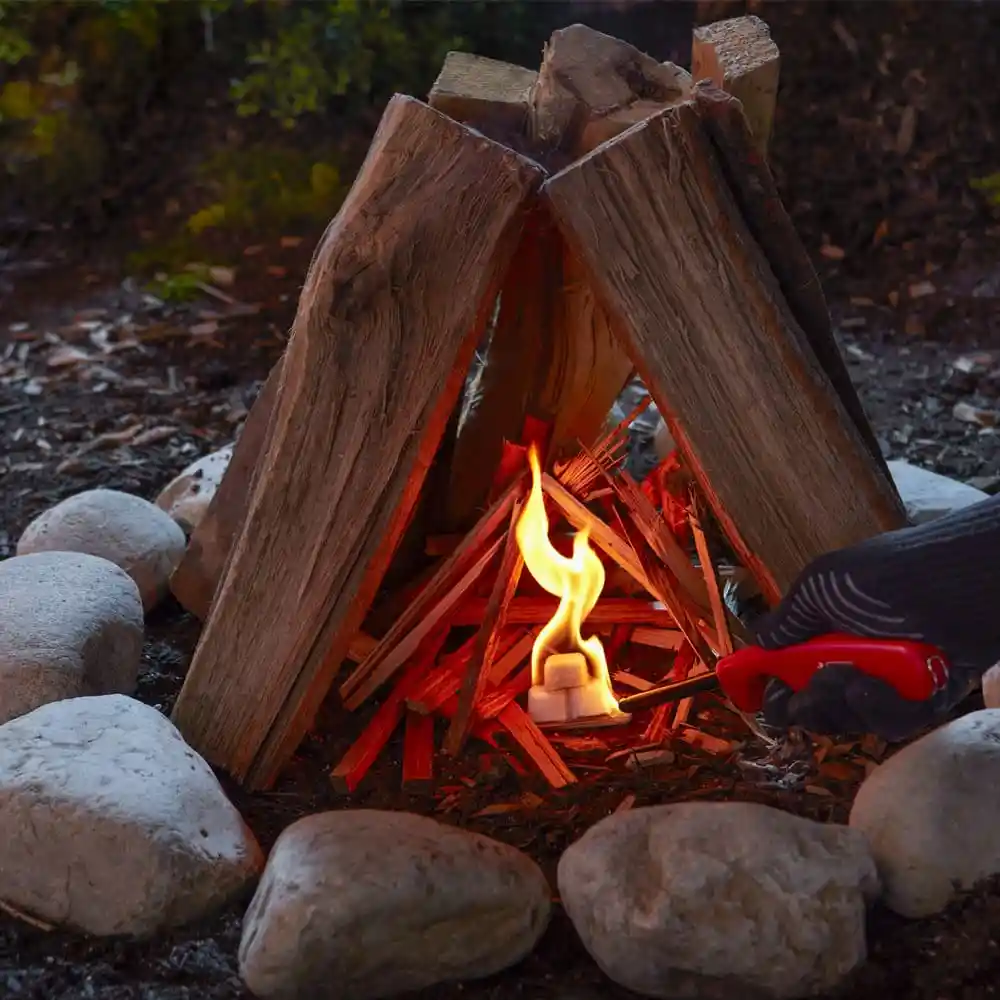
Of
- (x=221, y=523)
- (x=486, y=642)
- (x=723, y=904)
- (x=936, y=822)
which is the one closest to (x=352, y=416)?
(x=486, y=642)

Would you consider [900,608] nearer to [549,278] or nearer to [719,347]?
[719,347]

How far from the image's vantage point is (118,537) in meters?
2.67

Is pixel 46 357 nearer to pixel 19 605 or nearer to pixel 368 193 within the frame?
pixel 19 605

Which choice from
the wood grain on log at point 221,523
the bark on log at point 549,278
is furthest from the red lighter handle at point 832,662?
the wood grain on log at point 221,523

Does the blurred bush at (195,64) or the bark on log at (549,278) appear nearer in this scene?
the bark on log at (549,278)

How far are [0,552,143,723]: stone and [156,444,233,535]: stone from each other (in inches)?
19.3

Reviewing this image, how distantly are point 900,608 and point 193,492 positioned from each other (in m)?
1.77

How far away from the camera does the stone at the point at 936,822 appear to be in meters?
1.76

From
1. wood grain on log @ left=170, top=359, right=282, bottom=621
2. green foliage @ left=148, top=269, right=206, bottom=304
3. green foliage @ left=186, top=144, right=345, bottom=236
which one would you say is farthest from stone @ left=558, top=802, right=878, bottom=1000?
green foliage @ left=186, top=144, right=345, bottom=236

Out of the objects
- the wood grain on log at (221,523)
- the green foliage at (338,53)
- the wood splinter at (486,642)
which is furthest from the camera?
the green foliage at (338,53)

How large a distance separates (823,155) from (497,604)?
2876 mm

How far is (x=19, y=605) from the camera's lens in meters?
2.24

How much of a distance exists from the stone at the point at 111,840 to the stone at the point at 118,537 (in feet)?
2.57

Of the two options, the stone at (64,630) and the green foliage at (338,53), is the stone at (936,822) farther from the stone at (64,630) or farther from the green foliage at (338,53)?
the green foliage at (338,53)
